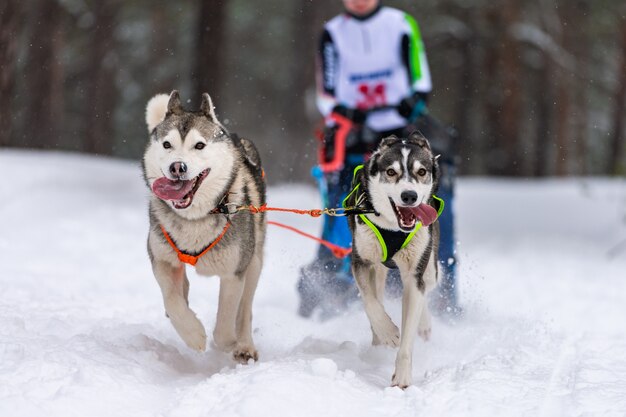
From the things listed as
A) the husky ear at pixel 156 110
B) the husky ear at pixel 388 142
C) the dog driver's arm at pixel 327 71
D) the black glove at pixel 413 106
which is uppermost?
the dog driver's arm at pixel 327 71

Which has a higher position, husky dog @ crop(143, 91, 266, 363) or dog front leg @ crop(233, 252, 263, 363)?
husky dog @ crop(143, 91, 266, 363)

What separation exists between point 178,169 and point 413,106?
6.80 feet

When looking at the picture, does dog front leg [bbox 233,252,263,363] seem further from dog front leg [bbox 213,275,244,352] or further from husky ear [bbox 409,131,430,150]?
husky ear [bbox 409,131,430,150]

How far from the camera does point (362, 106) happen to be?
5453 mm

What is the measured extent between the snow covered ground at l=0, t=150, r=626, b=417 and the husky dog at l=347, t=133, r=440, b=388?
0.90 ft

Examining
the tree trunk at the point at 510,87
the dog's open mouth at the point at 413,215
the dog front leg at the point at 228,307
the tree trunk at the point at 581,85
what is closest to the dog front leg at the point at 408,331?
the dog's open mouth at the point at 413,215

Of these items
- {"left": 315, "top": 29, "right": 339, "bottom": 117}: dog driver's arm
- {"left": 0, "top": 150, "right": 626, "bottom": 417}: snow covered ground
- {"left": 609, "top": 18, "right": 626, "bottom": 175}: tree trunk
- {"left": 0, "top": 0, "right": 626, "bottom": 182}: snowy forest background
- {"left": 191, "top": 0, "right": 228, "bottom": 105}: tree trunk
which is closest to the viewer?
{"left": 0, "top": 150, "right": 626, "bottom": 417}: snow covered ground

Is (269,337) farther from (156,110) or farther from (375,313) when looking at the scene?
(156,110)

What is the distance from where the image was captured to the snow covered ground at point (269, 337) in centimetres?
314

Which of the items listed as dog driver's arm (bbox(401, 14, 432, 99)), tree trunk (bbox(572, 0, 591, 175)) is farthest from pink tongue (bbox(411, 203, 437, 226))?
tree trunk (bbox(572, 0, 591, 175))

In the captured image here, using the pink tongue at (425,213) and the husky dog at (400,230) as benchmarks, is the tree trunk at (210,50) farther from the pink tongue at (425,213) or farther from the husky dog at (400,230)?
the pink tongue at (425,213)

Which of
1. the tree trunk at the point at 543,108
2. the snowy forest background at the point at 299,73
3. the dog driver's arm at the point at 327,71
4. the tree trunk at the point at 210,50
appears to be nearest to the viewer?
the dog driver's arm at the point at 327,71

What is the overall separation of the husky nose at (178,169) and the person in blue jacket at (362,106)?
1.84 meters

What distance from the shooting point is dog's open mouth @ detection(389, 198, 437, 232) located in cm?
367
